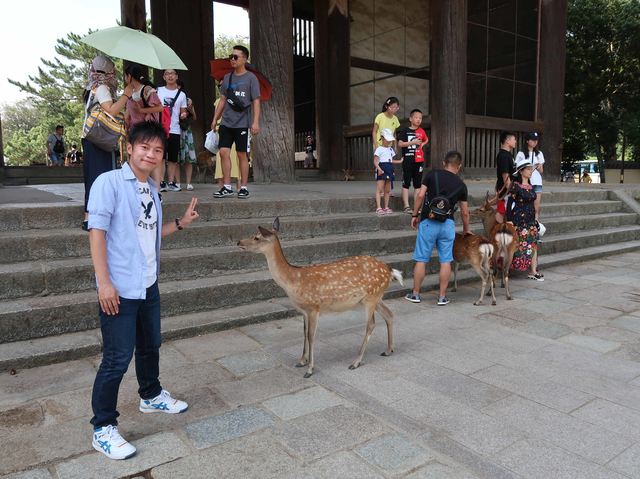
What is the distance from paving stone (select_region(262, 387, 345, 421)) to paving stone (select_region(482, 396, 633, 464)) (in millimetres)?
1002

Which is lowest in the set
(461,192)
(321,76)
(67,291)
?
(67,291)

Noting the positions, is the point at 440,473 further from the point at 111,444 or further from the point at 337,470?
the point at 111,444

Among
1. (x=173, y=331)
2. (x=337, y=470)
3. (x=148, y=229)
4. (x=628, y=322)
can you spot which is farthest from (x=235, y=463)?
(x=628, y=322)

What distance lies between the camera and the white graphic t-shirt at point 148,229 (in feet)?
Result: 8.78

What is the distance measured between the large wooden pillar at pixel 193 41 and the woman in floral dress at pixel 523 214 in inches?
385

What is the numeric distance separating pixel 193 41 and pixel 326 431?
44.7 ft

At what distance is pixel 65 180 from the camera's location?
13195 millimetres

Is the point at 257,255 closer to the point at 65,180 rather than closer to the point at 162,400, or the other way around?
the point at 162,400

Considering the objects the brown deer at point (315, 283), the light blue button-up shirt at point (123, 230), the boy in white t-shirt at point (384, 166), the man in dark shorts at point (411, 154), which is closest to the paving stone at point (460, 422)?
the brown deer at point (315, 283)

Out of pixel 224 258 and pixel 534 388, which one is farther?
pixel 224 258

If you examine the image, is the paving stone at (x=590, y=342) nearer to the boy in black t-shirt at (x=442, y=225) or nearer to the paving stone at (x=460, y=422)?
the boy in black t-shirt at (x=442, y=225)

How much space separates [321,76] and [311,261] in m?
11.0

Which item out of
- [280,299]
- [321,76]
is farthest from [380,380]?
[321,76]

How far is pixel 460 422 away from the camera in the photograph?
2.91 metres
